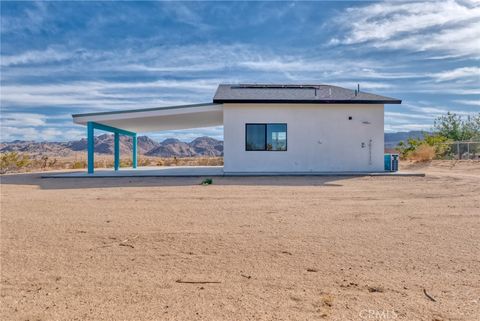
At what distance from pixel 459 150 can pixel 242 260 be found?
69.9 ft

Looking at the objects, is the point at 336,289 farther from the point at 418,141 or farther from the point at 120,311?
the point at 418,141

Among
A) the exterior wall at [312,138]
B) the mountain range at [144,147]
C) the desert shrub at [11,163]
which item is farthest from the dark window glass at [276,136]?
the mountain range at [144,147]

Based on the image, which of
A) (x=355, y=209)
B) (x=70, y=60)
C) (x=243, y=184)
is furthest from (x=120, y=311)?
(x=70, y=60)

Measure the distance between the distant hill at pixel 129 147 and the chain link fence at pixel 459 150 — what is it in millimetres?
58790

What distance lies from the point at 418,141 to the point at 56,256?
23.0 meters

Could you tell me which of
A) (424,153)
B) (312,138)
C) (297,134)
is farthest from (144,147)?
(312,138)

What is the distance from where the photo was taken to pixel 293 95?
599 inches

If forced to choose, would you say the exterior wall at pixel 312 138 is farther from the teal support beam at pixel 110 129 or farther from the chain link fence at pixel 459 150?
the chain link fence at pixel 459 150

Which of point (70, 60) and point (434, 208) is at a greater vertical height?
point (70, 60)

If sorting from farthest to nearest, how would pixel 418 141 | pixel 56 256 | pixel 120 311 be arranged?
pixel 418 141
pixel 56 256
pixel 120 311

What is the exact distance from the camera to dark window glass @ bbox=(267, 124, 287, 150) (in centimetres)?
1473

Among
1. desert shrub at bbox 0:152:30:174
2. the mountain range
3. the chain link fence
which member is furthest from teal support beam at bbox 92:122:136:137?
the mountain range

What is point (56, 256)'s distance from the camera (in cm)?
413

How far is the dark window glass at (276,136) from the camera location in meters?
14.7
